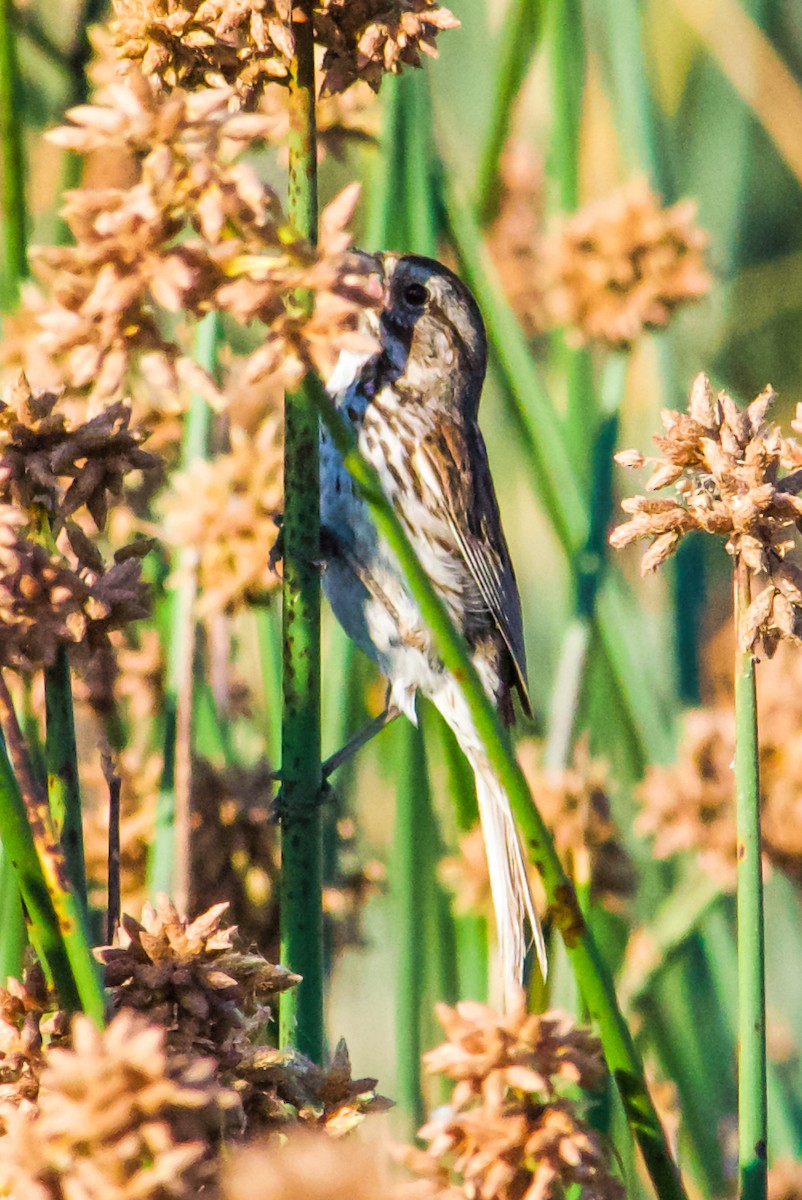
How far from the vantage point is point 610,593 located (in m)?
2.21

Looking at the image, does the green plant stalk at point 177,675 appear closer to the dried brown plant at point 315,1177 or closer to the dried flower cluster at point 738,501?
the dried flower cluster at point 738,501

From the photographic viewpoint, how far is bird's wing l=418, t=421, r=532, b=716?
2713 mm

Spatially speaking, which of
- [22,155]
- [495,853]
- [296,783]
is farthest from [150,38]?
[495,853]

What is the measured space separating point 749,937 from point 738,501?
0.31 metres

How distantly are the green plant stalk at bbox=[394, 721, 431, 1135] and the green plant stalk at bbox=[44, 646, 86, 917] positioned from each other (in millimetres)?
1047

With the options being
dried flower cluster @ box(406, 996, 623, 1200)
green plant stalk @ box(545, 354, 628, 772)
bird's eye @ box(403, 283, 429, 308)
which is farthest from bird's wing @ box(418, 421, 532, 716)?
dried flower cluster @ box(406, 996, 623, 1200)

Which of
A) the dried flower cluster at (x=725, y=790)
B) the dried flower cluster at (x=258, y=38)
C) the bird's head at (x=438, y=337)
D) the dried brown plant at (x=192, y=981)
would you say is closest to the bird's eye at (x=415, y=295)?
the bird's head at (x=438, y=337)

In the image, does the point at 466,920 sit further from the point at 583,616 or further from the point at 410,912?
the point at 583,616

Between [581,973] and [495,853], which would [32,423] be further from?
[495,853]

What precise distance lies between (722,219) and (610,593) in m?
1.50

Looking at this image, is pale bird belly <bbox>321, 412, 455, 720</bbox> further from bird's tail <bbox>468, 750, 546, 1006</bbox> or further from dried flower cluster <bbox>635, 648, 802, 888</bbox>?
dried flower cluster <bbox>635, 648, 802, 888</bbox>

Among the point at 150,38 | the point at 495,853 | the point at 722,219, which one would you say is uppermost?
the point at 722,219

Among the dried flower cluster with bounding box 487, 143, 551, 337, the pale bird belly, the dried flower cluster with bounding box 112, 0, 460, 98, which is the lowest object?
the pale bird belly

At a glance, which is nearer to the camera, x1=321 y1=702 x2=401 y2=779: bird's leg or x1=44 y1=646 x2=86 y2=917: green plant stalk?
x1=44 y1=646 x2=86 y2=917: green plant stalk
